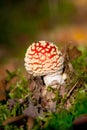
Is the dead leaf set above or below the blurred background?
below

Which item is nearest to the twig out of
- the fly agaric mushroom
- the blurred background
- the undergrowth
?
the undergrowth

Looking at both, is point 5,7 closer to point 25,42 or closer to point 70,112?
point 25,42

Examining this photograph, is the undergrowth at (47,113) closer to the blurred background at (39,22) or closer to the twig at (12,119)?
the twig at (12,119)

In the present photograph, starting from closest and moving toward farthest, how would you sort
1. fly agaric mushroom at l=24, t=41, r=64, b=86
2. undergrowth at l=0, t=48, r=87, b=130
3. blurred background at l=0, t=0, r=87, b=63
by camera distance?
undergrowth at l=0, t=48, r=87, b=130, fly agaric mushroom at l=24, t=41, r=64, b=86, blurred background at l=0, t=0, r=87, b=63

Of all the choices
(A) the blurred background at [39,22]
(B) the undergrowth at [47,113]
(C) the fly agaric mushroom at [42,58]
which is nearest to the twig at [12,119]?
(B) the undergrowth at [47,113]

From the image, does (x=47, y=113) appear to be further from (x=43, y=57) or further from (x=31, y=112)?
(x=43, y=57)

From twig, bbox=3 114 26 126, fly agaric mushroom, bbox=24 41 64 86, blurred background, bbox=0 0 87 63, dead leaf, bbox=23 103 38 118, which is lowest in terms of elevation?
twig, bbox=3 114 26 126

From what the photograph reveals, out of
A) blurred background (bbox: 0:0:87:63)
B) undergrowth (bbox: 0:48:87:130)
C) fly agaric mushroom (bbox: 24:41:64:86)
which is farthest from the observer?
blurred background (bbox: 0:0:87:63)

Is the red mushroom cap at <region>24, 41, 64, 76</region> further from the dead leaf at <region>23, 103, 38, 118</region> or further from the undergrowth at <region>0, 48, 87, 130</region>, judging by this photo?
the dead leaf at <region>23, 103, 38, 118</region>

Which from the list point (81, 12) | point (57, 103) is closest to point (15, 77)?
point (57, 103)
